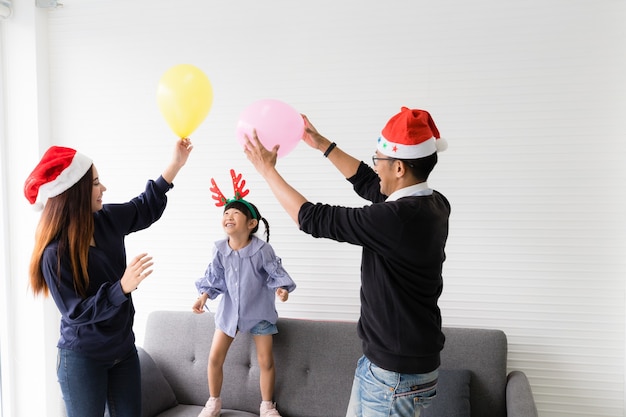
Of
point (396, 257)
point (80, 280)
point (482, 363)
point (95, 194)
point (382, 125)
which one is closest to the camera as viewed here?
point (396, 257)

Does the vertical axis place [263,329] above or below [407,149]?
below

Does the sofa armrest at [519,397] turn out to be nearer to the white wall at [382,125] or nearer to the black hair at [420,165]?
the white wall at [382,125]

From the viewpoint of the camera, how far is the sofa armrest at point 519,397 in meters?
2.35

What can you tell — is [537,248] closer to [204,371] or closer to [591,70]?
[591,70]

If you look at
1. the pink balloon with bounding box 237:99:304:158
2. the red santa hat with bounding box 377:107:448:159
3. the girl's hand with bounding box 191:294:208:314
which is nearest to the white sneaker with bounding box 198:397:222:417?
the girl's hand with bounding box 191:294:208:314

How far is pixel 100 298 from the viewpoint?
2029mm

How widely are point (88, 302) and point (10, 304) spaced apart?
1800 millimetres

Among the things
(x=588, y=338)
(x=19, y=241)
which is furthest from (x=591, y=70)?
(x=19, y=241)

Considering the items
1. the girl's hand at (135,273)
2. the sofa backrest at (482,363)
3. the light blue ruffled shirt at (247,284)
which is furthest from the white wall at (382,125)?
the girl's hand at (135,273)

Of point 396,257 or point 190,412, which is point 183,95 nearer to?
point 396,257

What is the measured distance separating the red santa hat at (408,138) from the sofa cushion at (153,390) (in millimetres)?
1732

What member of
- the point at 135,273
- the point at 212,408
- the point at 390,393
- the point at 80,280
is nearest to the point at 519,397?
the point at 390,393

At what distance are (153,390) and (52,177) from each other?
4.16 feet

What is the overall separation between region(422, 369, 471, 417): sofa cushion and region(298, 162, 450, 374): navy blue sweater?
2.64 feet
